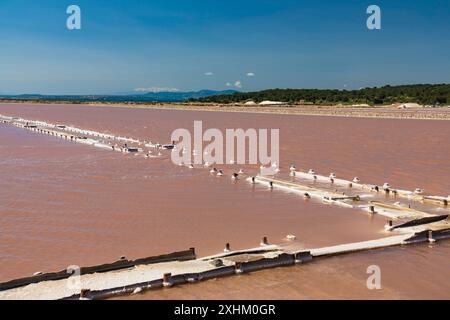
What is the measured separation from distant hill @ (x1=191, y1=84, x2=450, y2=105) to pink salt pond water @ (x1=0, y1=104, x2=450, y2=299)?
261 ft

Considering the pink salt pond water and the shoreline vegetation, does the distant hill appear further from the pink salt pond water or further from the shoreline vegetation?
the pink salt pond water

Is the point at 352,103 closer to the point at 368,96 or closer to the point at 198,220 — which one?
the point at 368,96

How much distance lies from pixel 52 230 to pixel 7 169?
1340 cm

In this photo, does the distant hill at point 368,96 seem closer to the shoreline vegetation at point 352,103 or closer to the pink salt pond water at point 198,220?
the shoreline vegetation at point 352,103

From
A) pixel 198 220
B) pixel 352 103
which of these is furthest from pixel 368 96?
pixel 198 220

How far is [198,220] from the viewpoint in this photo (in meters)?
16.7

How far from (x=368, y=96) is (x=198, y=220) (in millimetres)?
110722

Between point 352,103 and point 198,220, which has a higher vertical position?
point 352,103

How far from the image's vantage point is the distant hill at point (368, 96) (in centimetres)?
10600

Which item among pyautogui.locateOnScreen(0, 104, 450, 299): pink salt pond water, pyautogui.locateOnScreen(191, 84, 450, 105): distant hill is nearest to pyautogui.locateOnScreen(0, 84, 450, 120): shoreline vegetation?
pyautogui.locateOnScreen(191, 84, 450, 105): distant hill
